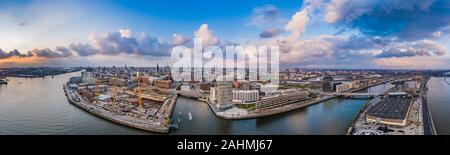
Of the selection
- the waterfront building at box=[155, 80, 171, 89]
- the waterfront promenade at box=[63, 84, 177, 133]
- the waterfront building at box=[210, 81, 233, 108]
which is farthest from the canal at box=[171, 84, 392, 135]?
the waterfront building at box=[155, 80, 171, 89]

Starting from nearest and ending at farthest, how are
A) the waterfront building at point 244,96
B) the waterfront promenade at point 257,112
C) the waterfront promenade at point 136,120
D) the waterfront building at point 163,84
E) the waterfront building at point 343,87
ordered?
the waterfront promenade at point 136,120
the waterfront promenade at point 257,112
the waterfront building at point 244,96
the waterfront building at point 343,87
the waterfront building at point 163,84

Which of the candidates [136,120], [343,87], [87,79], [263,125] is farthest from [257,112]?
[87,79]

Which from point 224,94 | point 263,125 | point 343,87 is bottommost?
point 263,125

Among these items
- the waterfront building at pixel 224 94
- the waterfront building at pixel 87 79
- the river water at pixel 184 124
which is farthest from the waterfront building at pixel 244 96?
the waterfront building at pixel 87 79

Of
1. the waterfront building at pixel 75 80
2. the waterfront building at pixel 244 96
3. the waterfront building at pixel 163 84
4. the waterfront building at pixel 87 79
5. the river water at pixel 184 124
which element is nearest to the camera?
the river water at pixel 184 124

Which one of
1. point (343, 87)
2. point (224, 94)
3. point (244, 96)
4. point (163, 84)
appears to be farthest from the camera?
point (343, 87)

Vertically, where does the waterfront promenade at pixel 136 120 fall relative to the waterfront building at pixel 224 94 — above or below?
below

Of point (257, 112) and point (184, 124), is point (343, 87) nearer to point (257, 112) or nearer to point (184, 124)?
point (257, 112)

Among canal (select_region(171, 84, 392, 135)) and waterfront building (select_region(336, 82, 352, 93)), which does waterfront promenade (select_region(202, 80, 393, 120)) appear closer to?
canal (select_region(171, 84, 392, 135))

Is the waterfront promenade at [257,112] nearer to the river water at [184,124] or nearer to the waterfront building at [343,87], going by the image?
the river water at [184,124]

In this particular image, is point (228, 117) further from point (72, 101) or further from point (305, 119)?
point (72, 101)
